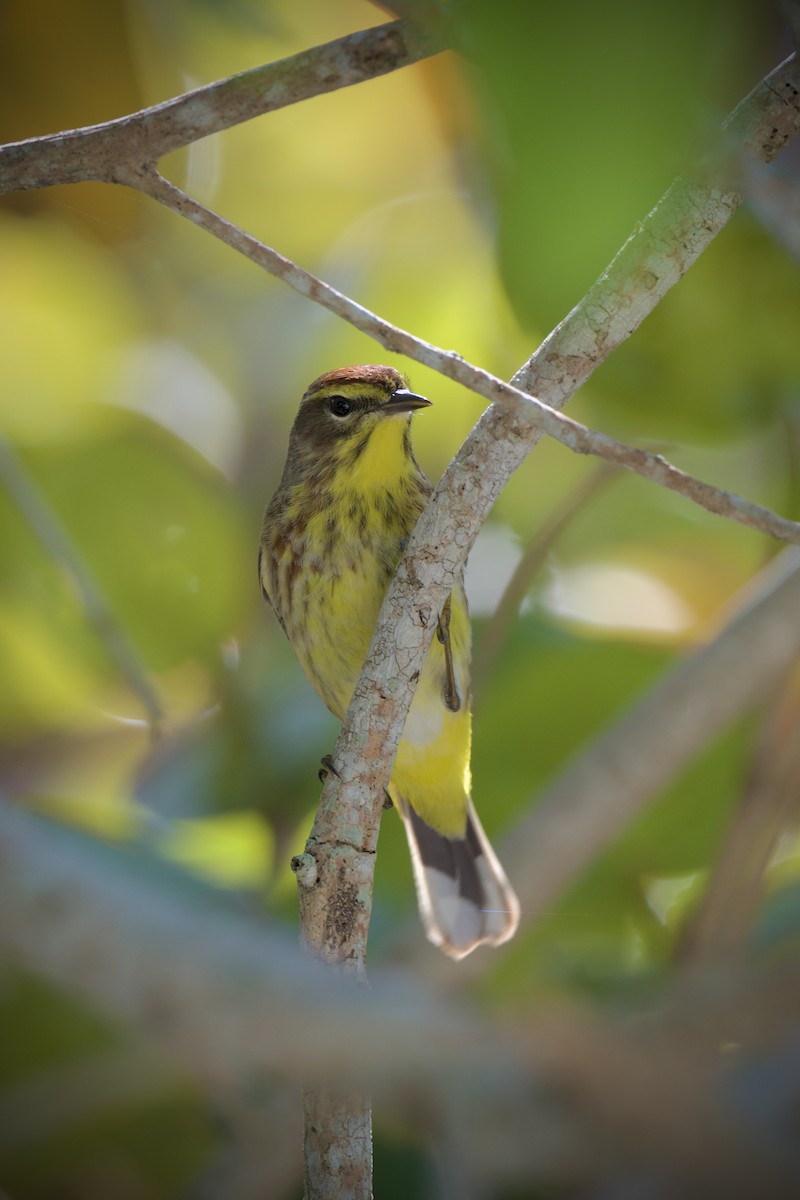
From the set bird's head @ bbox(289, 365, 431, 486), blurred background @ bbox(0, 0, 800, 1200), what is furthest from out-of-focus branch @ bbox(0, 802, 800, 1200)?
bird's head @ bbox(289, 365, 431, 486)

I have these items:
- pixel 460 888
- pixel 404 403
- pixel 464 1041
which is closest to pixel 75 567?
pixel 404 403

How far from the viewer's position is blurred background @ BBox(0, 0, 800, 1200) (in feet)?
6.24

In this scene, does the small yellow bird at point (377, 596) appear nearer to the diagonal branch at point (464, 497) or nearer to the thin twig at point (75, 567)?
the thin twig at point (75, 567)

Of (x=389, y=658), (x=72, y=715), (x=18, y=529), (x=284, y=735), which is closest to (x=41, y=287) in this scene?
(x=18, y=529)

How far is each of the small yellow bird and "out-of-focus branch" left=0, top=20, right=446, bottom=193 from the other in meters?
0.79

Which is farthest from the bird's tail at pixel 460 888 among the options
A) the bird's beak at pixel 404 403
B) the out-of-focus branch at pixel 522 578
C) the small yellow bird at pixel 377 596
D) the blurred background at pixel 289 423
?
the bird's beak at pixel 404 403

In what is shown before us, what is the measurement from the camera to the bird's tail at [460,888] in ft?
6.72

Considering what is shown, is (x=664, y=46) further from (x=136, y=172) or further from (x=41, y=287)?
(x=41, y=287)

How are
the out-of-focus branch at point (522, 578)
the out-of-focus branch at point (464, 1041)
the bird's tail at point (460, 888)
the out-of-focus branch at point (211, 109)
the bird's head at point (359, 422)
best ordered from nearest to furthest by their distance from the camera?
the out-of-focus branch at point (464, 1041)
the out-of-focus branch at point (211, 109)
the bird's tail at point (460, 888)
the bird's head at point (359, 422)
the out-of-focus branch at point (522, 578)

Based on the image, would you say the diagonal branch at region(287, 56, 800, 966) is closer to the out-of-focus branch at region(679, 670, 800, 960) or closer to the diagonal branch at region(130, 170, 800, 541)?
the diagonal branch at region(130, 170, 800, 541)

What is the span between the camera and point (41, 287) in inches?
111

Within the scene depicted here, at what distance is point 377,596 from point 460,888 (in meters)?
0.64

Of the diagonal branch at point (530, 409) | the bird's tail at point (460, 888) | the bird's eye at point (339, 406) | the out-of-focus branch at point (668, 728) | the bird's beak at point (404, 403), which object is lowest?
the bird's tail at point (460, 888)

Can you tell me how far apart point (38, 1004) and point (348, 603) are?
0.92 meters
